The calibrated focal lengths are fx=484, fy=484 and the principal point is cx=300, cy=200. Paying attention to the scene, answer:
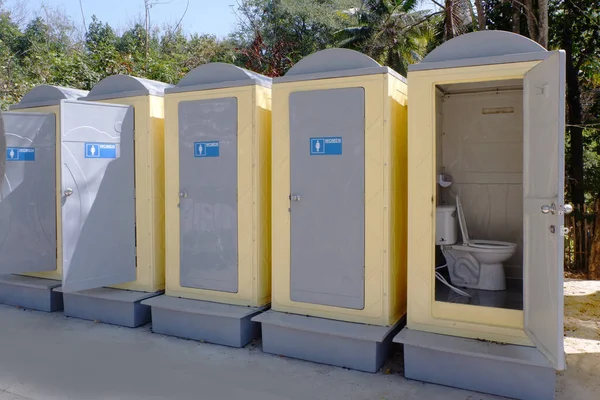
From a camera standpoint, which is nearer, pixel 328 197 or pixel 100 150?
pixel 328 197

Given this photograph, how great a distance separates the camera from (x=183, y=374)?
136 inches

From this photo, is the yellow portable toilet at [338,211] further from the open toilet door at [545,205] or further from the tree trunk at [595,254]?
the tree trunk at [595,254]

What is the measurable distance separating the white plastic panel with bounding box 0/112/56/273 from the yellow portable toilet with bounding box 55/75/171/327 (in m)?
0.64

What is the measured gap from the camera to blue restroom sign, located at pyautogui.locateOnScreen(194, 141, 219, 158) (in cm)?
420

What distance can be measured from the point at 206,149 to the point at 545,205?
2718 mm

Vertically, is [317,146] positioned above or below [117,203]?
above

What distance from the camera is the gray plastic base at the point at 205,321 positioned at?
156 inches

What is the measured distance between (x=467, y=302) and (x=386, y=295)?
1.97ft

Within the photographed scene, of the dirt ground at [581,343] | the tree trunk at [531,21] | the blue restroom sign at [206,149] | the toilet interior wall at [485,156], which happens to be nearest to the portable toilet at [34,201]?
the blue restroom sign at [206,149]

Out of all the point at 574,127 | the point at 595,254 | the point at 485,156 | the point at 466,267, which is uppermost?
the point at 574,127

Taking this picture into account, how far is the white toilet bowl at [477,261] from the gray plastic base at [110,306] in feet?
9.03

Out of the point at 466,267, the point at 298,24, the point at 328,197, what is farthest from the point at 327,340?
the point at 298,24

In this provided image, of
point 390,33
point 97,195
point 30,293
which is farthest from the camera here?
point 390,33

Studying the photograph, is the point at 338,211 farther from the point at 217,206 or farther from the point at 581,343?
the point at 581,343
